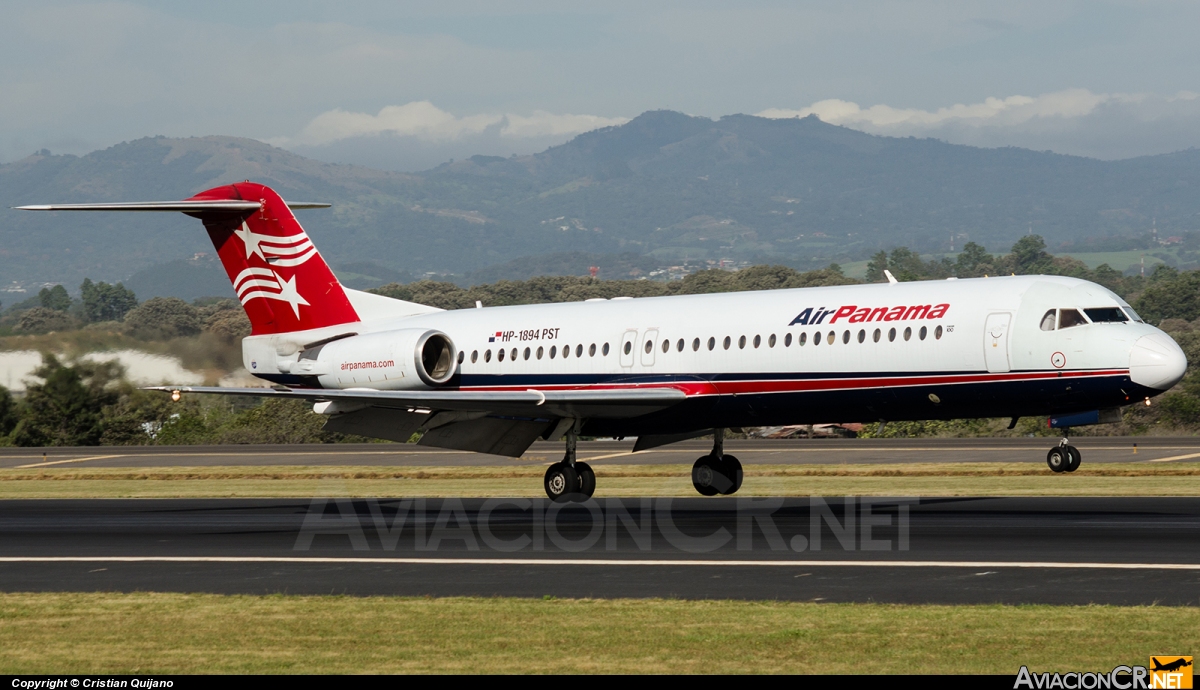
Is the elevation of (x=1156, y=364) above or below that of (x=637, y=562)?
above

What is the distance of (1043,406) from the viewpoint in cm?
2375

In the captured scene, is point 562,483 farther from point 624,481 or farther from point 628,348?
point 624,481

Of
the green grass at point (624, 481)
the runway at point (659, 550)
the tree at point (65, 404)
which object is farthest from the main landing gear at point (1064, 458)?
the tree at point (65, 404)

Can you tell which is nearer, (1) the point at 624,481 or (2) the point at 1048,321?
(2) the point at 1048,321

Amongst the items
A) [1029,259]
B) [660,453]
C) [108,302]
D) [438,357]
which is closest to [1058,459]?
[438,357]

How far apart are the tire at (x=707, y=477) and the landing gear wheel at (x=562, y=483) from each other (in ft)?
9.32

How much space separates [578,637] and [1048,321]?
14053mm

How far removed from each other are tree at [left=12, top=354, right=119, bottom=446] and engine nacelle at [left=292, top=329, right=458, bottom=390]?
18337 millimetres

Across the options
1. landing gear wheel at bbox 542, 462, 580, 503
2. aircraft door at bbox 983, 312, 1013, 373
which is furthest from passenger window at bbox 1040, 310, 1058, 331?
landing gear wheel at bbox 542, 462, 580, 503

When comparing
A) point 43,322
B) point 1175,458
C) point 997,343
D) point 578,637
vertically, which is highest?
point 43,322

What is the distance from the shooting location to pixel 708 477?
96.8ft

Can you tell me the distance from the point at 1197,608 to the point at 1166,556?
4.06m

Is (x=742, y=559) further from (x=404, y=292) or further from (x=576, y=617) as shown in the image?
(x=404, y=292)

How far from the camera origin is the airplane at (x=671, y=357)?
77.3 ft
